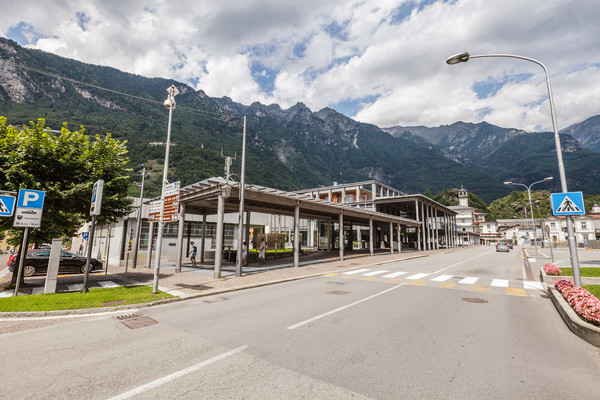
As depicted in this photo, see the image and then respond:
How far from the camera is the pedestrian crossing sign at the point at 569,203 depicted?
888cm

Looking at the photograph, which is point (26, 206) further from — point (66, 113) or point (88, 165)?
point (66, 113)

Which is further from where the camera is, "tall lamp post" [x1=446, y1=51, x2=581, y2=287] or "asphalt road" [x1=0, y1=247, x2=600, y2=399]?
"tall lamp post" [x1=446, y1=51, x2=581, y2=287]

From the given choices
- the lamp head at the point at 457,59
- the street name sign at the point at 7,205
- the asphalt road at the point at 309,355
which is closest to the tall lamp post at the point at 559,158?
the lamp head at the point at 457,59

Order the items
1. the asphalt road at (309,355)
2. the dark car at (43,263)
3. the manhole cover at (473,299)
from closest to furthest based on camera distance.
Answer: the asphalt road at (309,355) → the manhole cover at (473,299) → the dark car at (43,263)

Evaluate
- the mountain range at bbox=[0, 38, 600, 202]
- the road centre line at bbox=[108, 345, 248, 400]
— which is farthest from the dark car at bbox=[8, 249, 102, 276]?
the mountain range at bbox=[0, 38, 600, 202]

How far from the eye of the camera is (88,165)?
12.8 m

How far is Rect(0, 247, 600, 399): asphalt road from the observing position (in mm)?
3656

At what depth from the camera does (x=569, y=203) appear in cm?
902

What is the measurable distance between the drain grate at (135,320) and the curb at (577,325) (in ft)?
31.7

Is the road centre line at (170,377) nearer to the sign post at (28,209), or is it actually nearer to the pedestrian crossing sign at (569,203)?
the sign post at (28,209)

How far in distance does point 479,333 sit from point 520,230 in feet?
411

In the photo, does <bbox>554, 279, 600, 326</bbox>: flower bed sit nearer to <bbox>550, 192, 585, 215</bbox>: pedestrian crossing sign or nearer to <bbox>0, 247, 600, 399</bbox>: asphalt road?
<bbox>0, 247, 600, 399</bbox>: asphalt road

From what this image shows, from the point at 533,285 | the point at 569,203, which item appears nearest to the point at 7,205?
the point at 569,203

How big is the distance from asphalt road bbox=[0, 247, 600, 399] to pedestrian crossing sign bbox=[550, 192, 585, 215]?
3.25 meters
